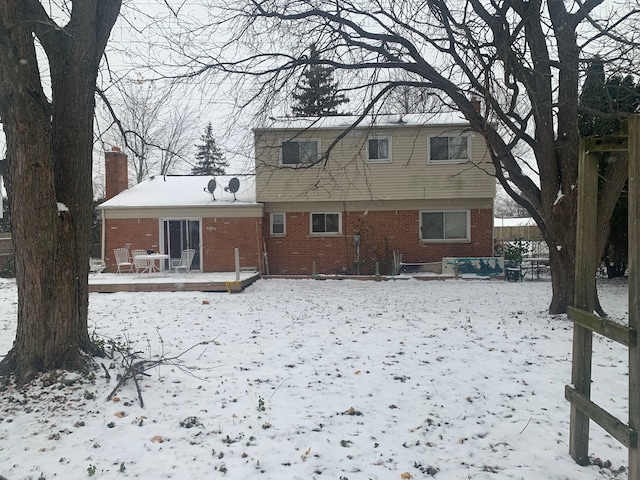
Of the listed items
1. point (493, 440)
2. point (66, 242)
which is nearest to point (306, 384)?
point (493, 440)

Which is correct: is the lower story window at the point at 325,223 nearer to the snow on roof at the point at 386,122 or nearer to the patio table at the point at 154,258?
the snow on roof at the point at 386,122

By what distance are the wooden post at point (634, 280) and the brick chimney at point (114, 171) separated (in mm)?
19797

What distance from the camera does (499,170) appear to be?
946 centimetres

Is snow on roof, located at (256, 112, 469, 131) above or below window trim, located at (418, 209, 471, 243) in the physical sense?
above

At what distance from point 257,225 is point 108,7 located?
1262 cm

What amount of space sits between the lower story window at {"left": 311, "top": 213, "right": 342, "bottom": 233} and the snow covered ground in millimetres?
10271

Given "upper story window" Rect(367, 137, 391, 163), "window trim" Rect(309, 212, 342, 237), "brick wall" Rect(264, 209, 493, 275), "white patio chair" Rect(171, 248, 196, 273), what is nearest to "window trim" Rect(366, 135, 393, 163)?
"upper story window" Rect(367, 137, 391, 163)

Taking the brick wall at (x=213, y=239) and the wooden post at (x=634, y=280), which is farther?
the brick wall at (x=213, y=239)

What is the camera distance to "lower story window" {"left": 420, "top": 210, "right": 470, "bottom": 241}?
59.7 ft

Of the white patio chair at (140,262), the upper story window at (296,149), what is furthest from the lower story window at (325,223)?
the white patio chair at (140,262)

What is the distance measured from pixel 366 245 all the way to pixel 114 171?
11014 millimetres

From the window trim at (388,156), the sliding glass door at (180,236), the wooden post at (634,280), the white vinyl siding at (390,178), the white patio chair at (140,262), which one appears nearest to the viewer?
the wooden post at (634,280)

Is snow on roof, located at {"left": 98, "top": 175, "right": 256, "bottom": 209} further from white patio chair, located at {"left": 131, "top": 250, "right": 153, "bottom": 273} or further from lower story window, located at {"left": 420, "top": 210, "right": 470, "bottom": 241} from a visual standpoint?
lower story window, located at {"left": 420, "top": 210, "right": 470, "bottom": 241}

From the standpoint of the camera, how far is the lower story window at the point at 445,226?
717 inches
